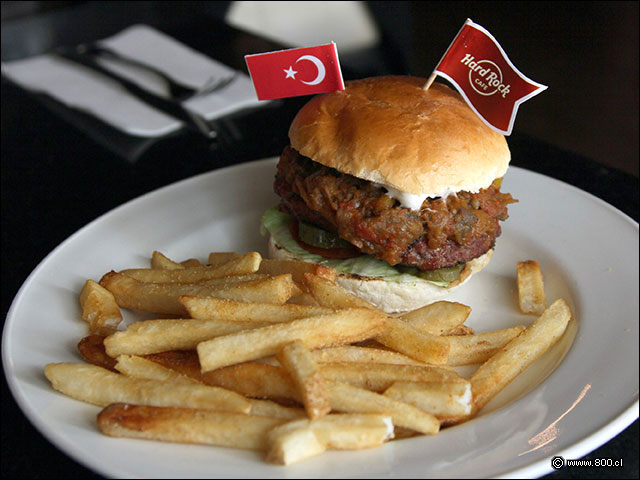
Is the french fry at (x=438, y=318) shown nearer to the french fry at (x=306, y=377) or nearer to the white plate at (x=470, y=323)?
the white plate at (x=470, y=323)

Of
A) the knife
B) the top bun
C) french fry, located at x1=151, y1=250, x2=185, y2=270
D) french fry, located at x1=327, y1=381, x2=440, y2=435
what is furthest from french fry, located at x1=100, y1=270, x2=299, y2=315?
the knife

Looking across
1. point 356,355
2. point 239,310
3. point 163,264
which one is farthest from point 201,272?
point 356,355

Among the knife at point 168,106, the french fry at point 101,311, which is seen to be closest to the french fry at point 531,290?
the french fry at point 101,311

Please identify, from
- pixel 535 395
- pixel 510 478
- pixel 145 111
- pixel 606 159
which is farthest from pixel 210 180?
pixel 606 159

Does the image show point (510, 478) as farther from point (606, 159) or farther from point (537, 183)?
point (606, 159)

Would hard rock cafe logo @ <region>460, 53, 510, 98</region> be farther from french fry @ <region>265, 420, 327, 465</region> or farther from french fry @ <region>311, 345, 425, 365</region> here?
french fry @ <region>265, 420, 327, 465</region>

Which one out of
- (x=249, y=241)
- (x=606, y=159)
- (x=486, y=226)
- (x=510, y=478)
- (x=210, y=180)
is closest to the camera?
(x=510, y=478)
